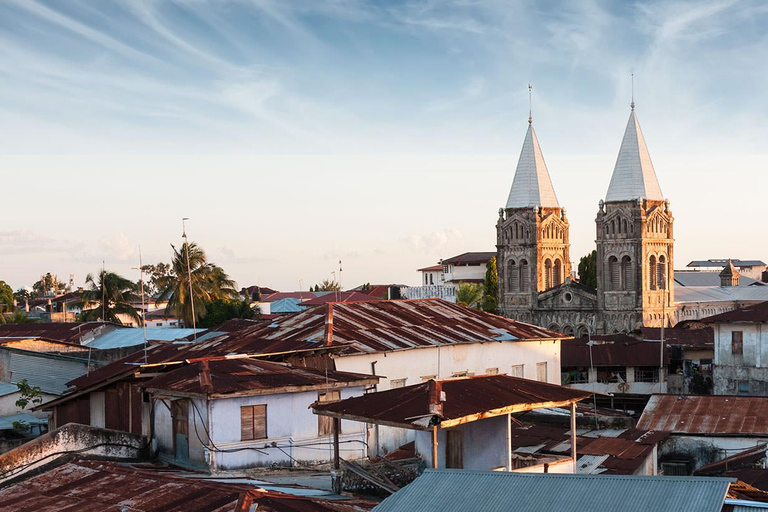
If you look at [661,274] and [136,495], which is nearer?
[136,495]

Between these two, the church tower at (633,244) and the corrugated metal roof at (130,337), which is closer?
the corrugated metal roof at (130,337)

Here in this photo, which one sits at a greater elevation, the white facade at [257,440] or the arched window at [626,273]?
the arched window at [626,273]

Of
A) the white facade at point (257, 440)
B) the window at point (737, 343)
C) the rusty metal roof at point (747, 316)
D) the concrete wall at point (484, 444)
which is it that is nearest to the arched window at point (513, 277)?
the rusty metal roof at point (747, 316)

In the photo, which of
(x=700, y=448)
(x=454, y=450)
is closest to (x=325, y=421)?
(x=454, y=450)

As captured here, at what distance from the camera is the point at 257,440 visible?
61.6ft

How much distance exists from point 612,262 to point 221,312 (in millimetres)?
37826

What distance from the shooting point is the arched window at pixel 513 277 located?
3506 inches

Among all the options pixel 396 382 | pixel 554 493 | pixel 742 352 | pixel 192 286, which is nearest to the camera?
pixel 554 493

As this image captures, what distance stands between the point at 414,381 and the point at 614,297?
58.4 metres

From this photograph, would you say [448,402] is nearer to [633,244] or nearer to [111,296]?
[111,296]

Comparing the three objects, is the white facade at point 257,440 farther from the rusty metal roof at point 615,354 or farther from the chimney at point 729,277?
the chimney at point 729,277

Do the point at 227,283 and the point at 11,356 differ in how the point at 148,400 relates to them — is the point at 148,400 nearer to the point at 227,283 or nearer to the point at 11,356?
the point at 11,356

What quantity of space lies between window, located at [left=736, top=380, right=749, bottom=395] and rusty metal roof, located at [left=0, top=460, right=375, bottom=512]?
30.7 m

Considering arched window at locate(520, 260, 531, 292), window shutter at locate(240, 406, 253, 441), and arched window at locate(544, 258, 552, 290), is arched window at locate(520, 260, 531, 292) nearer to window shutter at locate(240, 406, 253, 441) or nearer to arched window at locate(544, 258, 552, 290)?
arched window at locate(544, 258, 552, 290)
